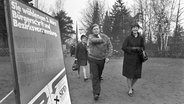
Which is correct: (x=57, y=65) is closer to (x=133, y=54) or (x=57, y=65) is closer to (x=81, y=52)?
(x=133, y=54)

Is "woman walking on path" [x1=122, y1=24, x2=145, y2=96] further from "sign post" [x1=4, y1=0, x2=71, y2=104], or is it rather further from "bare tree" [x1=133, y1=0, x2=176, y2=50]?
"bare tree" [x1=133, y1=0, x2=176, y2=50]

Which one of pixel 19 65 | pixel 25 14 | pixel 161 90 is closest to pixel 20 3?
pixel 25 14

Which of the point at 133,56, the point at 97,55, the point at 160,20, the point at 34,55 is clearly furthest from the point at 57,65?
the point at 160,20

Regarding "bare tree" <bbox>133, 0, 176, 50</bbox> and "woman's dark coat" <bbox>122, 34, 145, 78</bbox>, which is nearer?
"woman's dark coat" <bbox>122, 34, 145, 78</bbox>

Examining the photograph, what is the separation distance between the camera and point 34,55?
1.67 m

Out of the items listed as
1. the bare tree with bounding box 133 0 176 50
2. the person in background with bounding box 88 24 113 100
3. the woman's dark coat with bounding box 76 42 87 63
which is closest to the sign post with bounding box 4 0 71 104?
the person in background with bounding box 88 24 113 100

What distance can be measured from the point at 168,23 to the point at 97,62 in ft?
105

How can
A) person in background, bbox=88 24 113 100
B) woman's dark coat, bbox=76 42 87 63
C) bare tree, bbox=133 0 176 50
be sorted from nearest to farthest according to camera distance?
person in background, bbox=88 24 113 100, woman's dark coat, bbox=76 42 87 63, bare tree, bbox=133 0 176 50

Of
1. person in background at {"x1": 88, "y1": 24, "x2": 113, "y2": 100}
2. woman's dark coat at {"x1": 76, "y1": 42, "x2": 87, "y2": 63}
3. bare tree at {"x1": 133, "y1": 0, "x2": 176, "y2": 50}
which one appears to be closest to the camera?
person in background at {"x1": 88, "y1": 24, "x2": 113, "y2": 100}

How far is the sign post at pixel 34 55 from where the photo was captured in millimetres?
1376

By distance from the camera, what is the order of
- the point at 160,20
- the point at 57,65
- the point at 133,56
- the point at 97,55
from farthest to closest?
the point at 160,20 < the point at 133,56 < the point at 97,55 < the point at 57,65

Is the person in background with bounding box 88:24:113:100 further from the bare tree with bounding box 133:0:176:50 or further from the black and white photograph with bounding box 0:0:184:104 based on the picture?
the bare tree with bounding box 133:0:176:50

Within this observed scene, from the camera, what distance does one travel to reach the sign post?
138 centimetres

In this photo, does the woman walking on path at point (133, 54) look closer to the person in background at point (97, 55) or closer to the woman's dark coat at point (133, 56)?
the woman's dark coat at point (133, 56)
